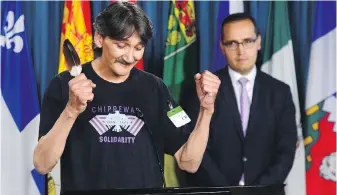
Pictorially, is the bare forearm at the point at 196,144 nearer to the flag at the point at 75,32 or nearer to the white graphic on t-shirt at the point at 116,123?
the white graphic on t-shirt at the point at 116,123

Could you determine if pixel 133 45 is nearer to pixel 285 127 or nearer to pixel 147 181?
pixel 147 181

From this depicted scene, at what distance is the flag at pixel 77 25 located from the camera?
2825 millimetres

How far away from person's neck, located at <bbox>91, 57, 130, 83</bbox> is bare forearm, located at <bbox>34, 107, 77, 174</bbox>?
349 mm

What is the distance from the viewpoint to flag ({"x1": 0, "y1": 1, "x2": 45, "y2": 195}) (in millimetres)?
2820

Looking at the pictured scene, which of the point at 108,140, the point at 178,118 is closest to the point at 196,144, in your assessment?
the point at 178,118

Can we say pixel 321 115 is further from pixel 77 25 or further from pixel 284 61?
pixel 77 25

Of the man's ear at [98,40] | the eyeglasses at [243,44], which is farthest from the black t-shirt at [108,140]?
the eyeglasses at [243,44]

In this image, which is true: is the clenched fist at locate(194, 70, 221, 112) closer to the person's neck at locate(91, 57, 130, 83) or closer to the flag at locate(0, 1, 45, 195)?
the person's neck at locate(91, 57, 130, 83)

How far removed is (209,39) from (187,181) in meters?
0.77

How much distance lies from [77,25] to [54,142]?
4.52 feet

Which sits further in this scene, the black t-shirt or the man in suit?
the man in suit

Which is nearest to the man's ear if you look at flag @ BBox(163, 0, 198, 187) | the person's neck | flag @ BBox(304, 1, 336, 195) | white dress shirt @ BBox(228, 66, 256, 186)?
the person's neck

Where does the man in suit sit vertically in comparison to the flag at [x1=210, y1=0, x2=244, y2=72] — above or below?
below

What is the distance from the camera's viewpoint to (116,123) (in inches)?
72.1
